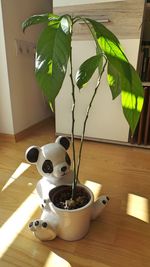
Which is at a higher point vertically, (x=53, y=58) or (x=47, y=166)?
(x=53, y=58)

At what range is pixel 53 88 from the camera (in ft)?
1.07

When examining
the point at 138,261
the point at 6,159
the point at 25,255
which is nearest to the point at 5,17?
the point at 6,159

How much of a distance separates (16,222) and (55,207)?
23 centimetres

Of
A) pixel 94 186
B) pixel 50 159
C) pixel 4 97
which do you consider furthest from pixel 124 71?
pixel 4 97

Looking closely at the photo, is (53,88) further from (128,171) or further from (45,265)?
(128,171)

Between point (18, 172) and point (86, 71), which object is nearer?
point (86, 71)

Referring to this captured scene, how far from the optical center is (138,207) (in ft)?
2.81

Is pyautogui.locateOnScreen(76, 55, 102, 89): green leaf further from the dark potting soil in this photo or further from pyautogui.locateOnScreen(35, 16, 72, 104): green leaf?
the dark potting soil

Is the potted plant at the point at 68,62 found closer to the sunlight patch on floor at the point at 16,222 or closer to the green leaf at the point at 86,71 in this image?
the green leaf at the point at 86,71

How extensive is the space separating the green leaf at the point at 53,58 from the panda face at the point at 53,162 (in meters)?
0.45

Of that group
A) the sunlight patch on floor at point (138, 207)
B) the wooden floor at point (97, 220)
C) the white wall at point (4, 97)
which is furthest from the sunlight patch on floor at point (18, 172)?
the sunlight patch on floor at point (138, 207)

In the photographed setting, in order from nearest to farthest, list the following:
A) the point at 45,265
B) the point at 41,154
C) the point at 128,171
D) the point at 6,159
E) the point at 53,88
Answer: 1. the point at 53,88
2. the point at 45,265
3. the point at 41,154
4. the point at 128,171
5. the point at 6,159

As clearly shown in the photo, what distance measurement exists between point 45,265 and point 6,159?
30.2 inches

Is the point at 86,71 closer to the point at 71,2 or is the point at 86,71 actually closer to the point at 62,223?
the point at 62,223
